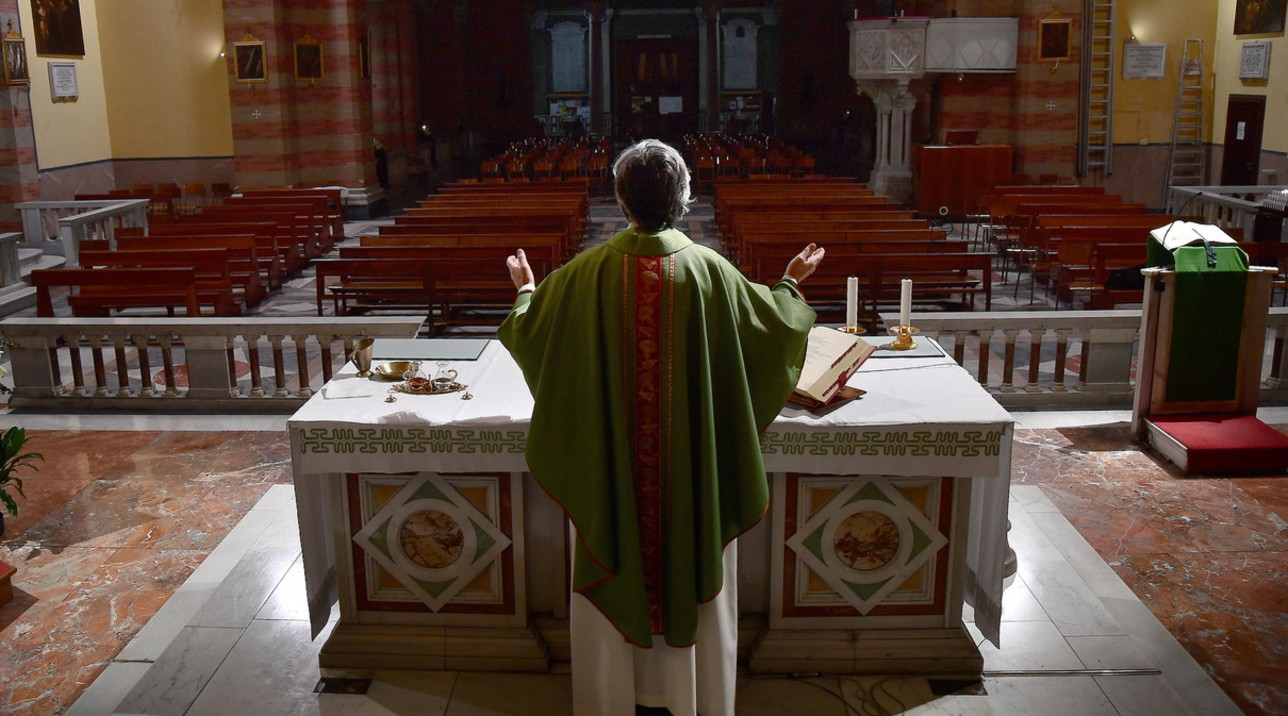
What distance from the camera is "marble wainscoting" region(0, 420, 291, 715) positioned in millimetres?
4113

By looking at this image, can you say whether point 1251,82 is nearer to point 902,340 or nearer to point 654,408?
point 902,340

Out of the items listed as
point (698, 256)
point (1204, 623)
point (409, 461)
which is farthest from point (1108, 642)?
point (409, 461)

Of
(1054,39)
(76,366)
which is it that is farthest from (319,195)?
(1054,39)

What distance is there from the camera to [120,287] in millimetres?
9242

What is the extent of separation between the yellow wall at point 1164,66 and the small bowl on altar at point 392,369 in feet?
52.3

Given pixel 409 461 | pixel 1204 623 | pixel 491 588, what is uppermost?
pixel 409 461

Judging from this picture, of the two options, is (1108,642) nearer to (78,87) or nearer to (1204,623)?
(1204,623)

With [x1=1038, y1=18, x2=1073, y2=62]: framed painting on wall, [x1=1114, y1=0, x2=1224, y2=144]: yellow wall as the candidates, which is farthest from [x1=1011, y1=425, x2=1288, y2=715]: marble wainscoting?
[x1=1114, y1=0, x2=1224, y2=144]: yellow wall

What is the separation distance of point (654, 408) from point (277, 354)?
14.8 ft

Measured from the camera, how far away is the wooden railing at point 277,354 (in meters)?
6.72

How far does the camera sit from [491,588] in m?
3.83

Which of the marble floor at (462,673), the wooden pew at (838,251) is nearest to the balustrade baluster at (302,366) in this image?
the marble floor at (462,673)

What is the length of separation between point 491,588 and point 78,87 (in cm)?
1685

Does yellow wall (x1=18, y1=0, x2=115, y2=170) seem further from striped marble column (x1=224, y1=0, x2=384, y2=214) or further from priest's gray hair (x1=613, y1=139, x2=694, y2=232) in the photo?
priest's gray hair (x1=613, y1=139, x2=694, y2=232)
